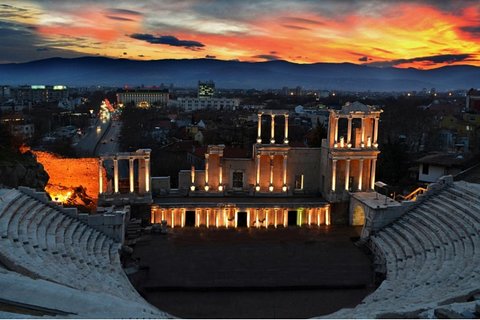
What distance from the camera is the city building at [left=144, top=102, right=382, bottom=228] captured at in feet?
85.8

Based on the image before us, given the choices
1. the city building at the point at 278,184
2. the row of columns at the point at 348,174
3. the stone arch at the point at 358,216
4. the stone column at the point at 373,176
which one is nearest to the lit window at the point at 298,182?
the city building at the point at 278,184

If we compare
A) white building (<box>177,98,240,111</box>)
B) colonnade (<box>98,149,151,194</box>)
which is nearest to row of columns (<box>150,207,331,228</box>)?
colonnade (<box>98,149,151,194</box>)

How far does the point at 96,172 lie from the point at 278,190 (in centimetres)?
1072

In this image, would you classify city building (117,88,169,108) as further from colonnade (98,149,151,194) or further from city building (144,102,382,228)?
colonnade (98,149,151,194)

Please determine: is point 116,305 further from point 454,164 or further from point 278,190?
point 454,164

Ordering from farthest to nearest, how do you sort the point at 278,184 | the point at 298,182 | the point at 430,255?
the point at 298,182
the point at 278,184
the point at 430,255

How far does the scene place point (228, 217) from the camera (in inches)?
1028

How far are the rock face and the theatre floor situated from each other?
684 centimetres

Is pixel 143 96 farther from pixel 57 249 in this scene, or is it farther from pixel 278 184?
pixel 57 249

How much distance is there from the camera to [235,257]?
832 inches

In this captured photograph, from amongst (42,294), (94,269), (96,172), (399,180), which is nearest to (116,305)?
(42,294)

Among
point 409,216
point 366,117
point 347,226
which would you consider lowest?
point 347,226

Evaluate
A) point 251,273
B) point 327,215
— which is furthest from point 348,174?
point 251,273

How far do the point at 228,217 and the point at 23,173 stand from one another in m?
10.9
